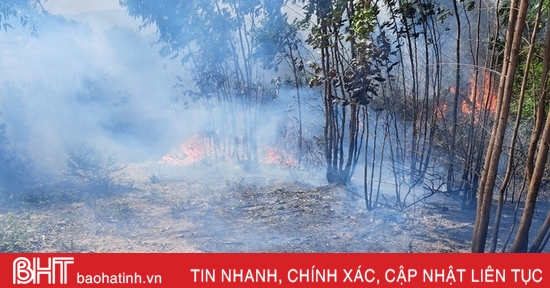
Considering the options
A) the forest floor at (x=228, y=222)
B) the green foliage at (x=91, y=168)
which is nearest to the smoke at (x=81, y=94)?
the green foliage at (x=91, y=168)

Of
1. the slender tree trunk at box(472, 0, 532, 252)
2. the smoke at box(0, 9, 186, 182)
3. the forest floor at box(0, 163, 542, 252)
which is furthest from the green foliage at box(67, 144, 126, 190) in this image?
the slender tree trunk at box(472, 0, 532, 252)

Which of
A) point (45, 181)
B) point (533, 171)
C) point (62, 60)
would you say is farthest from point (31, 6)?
point (533, 171)

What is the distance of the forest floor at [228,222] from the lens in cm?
417

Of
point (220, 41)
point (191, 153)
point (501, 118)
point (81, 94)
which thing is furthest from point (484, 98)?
point (81, 94)

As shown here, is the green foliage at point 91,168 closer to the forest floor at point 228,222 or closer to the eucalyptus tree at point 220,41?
the forest floor at point 228,222

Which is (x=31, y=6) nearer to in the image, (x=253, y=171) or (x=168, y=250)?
(x=253, y=171)

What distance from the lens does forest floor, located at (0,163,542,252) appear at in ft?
13.7

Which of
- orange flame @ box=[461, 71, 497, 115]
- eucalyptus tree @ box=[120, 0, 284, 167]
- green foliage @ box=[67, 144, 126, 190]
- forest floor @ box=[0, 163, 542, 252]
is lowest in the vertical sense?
forest floor @ box=[0, 163, 542, 252]

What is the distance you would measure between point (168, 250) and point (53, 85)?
8.03m

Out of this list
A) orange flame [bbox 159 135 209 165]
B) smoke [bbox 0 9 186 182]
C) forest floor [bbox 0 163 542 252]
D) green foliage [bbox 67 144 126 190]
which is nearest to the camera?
forest floor [bbox 0 163 542 252]

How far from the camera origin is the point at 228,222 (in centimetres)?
500

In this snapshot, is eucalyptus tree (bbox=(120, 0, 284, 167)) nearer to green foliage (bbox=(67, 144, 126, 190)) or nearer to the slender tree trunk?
green foliage (bbox=(67, 144, 126, 190))

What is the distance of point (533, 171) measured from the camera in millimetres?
2688

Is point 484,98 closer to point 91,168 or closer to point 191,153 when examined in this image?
point 91,168
